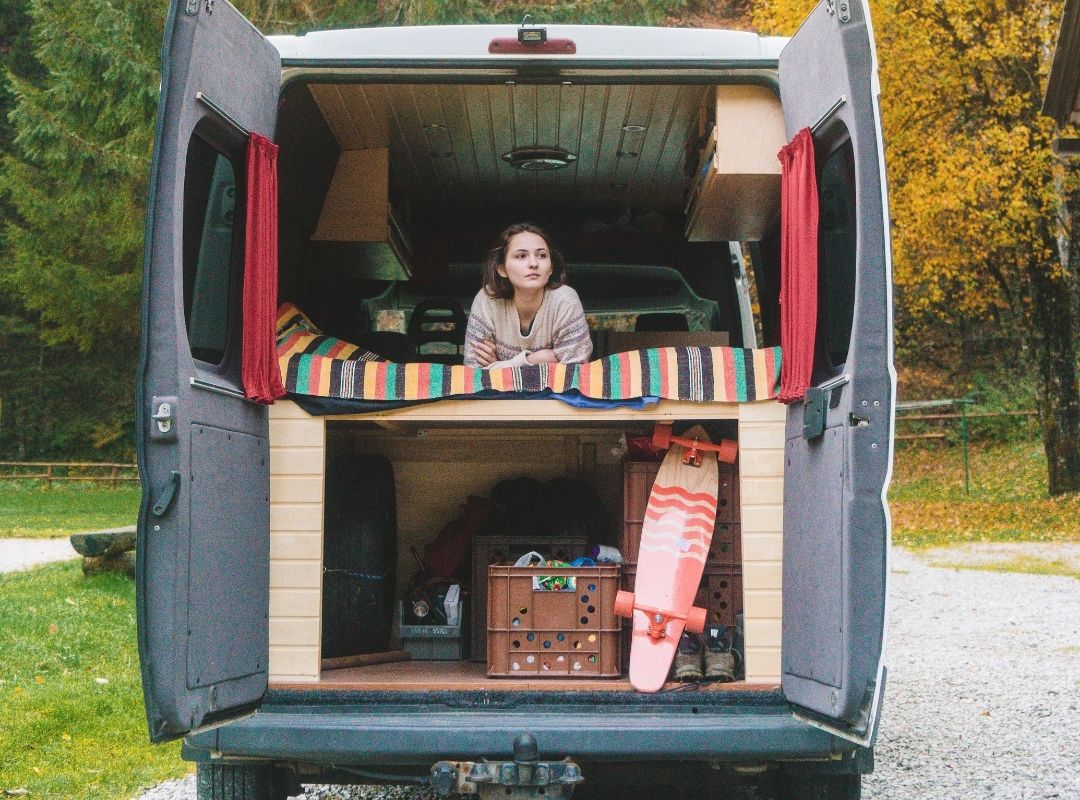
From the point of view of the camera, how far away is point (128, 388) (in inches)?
1113

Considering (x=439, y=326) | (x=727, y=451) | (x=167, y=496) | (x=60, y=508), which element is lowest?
(x=60, y=508)

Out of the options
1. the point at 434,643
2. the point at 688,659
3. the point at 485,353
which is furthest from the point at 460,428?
the point at 688,659

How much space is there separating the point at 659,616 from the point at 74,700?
10.9 feet

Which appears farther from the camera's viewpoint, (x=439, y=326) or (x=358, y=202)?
(x=439, y=326)

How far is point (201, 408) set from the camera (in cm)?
312

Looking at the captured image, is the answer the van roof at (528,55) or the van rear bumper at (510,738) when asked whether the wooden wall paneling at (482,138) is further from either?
the van rear bumper at (510,738)

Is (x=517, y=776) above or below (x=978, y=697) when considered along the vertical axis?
above

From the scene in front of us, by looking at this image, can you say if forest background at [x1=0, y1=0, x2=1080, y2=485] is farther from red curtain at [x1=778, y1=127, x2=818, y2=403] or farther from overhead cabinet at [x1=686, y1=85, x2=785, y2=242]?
red curtain at [x1=778, y1=127, x2=818, y2=403]

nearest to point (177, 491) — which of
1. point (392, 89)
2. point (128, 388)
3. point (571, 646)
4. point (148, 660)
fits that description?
point (148, 660)

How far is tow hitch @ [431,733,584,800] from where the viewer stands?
3.10 m

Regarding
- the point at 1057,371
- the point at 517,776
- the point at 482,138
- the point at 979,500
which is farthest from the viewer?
the point at 979,500

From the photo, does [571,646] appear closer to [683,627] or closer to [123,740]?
[683,627]

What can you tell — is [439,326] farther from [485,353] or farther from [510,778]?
[510,778]

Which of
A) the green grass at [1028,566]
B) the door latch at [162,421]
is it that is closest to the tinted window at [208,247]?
the door latch at [162,421]
